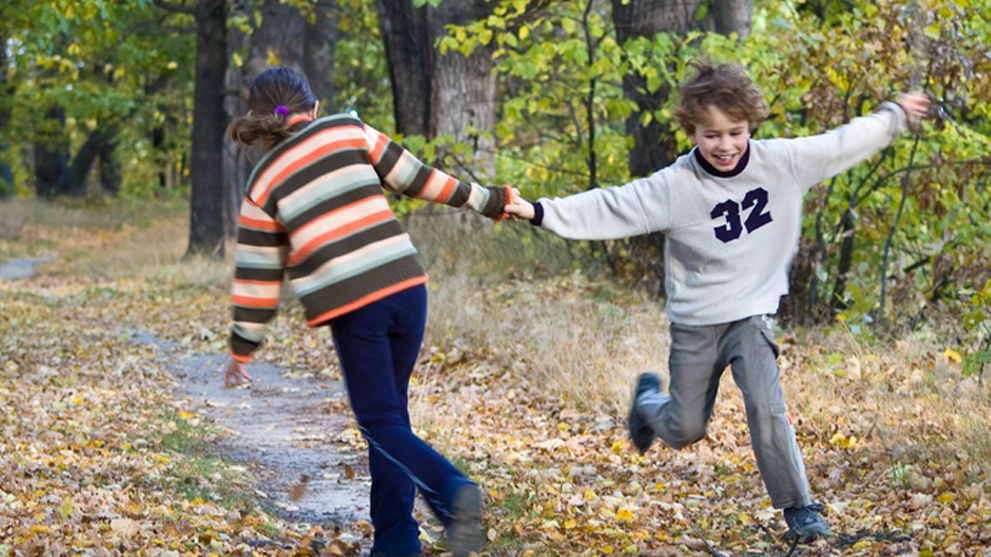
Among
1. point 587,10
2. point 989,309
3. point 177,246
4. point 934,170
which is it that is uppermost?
point 587,10

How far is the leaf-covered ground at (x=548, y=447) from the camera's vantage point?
498cm

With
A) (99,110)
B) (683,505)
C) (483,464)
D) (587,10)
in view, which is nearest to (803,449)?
(683,505)

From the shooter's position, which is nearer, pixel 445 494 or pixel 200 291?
pixel 445 494

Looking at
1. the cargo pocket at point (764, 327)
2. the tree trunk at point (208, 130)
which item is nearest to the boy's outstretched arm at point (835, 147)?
the cargo pocket at point (764, 327)

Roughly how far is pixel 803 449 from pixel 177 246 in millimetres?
19938

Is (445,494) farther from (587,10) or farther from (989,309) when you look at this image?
(587,10)

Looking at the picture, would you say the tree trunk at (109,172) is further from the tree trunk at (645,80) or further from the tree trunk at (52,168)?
the tree trunk at (645,80)

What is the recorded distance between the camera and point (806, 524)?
4.93m

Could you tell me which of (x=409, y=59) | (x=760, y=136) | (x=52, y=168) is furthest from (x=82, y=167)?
(x=760, y=136)

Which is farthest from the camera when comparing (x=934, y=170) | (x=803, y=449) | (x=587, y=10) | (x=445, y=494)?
(x=587, y=10)

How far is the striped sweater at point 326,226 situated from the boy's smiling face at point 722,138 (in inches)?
44.4

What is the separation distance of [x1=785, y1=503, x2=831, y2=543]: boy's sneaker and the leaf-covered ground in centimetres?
7

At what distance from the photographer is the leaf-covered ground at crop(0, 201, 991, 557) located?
16.4 ft

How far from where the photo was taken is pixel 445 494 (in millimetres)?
4332
